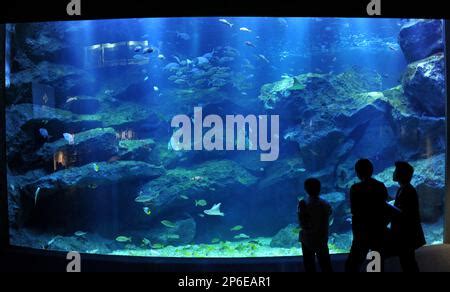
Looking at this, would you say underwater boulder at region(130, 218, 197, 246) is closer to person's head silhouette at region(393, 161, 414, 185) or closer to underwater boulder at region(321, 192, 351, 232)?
underwater boulder at region(321, 192, 351, 232)

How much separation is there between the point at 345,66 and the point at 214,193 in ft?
20.2

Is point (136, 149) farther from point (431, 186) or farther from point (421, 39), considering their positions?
point (421, 39)

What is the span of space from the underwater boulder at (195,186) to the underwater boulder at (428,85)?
4.59 meters

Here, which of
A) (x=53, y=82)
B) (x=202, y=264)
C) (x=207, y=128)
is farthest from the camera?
(x=53, y=82)

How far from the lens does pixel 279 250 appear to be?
724 cm

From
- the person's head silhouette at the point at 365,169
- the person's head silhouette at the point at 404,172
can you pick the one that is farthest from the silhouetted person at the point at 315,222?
the person's head silhouette at the point at 404,172

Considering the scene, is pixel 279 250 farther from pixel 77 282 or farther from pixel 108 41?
pixel 108 41

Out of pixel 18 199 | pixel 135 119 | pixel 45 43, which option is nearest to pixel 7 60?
pixel 45 43

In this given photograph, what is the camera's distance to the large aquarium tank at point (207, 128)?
6402mm

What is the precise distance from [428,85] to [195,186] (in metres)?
5.95

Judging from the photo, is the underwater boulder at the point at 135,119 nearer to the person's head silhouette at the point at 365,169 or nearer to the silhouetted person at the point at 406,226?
the person's head silhouette at the point at 365,169

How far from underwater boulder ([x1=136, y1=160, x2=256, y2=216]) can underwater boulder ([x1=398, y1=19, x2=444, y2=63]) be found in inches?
200

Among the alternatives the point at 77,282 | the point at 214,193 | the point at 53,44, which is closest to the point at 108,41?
the point at 53,44

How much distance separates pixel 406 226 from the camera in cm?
336
